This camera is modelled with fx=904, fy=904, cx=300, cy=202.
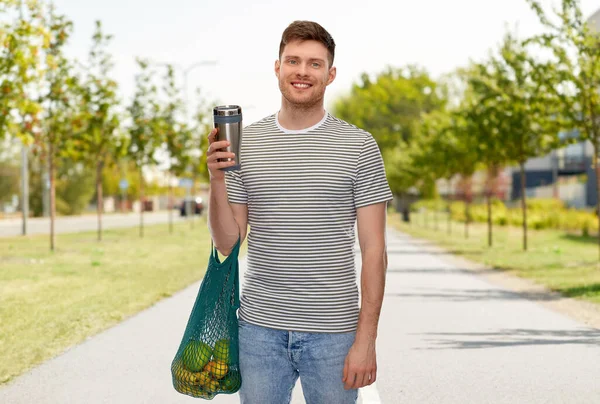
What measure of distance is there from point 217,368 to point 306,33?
4.09 ft

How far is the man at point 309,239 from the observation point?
3.16 m

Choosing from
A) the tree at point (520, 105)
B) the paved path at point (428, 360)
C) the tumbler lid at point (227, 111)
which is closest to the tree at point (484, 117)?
the tree at point (520, 105)

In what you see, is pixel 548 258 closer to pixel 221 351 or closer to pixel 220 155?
pixel 221 351

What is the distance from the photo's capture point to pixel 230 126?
9.84 ft

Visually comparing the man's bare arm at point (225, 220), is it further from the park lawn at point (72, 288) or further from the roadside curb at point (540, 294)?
the roadside curb at point (540, 294)

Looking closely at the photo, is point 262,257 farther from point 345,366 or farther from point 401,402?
point 401,402

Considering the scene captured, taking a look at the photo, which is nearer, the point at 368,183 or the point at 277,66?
the point at 368,183

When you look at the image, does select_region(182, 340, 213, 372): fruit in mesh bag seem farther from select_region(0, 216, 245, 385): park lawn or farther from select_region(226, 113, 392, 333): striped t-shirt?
select_region(0, 216, 245, 385): park lawn

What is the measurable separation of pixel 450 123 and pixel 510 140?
8589 mm

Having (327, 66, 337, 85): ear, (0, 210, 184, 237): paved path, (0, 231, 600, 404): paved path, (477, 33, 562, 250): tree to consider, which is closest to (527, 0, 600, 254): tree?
(477, 33, 562, 250): tree

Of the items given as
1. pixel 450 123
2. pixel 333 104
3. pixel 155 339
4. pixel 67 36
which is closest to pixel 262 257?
pixel 155 339

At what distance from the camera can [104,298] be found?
42.6 ft

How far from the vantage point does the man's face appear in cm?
322

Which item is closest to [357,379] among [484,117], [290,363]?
[290,363]
